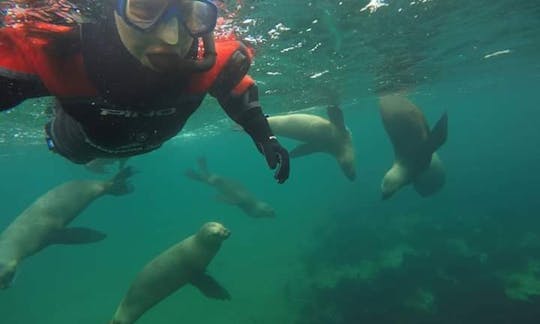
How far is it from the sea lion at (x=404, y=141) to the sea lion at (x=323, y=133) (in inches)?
63.6

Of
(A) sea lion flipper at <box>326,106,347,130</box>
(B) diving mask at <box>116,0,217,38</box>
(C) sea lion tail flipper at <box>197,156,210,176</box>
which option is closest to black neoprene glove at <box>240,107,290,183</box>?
(B) diving mask at <box>116,0,217,38</box>

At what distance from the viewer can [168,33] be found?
7.57 ft

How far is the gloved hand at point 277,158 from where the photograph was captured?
3432mm

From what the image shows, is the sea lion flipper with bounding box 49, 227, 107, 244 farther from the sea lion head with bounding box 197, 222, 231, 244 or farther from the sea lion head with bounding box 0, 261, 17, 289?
the sea lion head with bounding box 197, 222, 231, 244

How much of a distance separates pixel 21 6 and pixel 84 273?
1409 inches

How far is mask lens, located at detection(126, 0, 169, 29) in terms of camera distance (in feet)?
7.64

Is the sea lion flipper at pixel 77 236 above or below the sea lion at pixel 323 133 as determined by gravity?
above

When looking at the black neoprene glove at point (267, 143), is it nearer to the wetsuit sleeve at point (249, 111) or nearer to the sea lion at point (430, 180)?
the wetsuit sleeve at point (249, 111)

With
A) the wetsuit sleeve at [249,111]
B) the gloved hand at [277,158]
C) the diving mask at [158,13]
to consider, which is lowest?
the gloved hand at [277,158]

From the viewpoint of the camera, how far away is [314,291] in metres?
14.4

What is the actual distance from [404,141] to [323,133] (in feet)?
9.17

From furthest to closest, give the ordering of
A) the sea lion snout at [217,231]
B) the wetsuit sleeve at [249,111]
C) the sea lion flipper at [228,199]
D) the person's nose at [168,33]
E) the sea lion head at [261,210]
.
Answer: the sea lion head at [261,210], the sea lion flipper at [228,199], the sea lion snout at [217,231], the wetsuit sleeve at [249,111], the person's nose at [168,33]

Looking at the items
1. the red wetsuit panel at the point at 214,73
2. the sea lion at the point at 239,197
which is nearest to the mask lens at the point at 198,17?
the red wetsuit panel at the point at 214,73

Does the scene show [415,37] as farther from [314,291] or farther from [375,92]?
[375,92]
